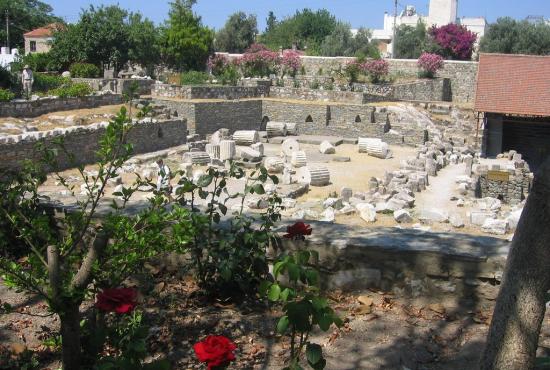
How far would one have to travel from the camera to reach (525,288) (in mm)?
2469

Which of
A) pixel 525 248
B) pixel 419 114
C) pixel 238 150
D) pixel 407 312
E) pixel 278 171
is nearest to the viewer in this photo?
pixel 525 248

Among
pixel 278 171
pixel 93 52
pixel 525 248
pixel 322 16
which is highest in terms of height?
pixel 322 16

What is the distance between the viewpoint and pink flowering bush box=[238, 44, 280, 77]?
3672cm

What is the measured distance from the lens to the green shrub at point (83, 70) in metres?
29.5

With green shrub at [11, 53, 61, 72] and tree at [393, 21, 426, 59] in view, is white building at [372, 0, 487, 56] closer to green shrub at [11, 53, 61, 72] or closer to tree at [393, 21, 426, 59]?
tree at [393, 21, 426, 59]

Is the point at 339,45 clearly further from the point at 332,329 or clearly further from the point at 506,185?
the point at 332,329

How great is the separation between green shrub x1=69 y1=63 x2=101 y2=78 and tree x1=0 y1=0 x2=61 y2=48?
27.5 m

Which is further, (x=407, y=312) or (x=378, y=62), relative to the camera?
(x=378, y=62)

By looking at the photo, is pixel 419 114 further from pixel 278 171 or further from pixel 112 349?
pixel 112 349

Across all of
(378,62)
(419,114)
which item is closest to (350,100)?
(419,114)

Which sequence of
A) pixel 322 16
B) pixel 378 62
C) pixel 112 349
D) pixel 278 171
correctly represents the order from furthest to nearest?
pixel 322 16 < pixel 378 62 < pixel 278 171 < pixel 112 349

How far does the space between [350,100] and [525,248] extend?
28.2 meters

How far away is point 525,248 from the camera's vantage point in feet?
8.08

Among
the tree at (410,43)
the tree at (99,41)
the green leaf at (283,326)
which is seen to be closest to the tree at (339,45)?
the tree at (410,43)
